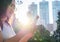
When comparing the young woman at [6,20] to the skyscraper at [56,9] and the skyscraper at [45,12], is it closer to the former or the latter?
the skyscraper at [45,12]

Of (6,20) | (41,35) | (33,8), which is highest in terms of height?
(33,8)

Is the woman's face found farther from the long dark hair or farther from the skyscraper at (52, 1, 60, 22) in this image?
the skyscraper at (52, 1, 60, 22)

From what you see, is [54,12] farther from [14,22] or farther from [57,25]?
[14,22]

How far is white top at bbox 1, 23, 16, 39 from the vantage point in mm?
2025

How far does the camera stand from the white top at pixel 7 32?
6.64ft

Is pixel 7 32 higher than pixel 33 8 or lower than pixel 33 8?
lower

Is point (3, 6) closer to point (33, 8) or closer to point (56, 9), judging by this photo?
point (33, 8)

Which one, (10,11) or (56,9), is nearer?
(56,9)

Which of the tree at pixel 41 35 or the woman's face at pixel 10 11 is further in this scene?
the woman's face at pixel 10 11

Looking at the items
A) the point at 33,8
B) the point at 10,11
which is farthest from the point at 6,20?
the point at 33,8

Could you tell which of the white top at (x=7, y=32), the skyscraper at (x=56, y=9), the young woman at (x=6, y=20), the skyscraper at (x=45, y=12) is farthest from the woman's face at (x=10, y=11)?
the skyscraper at (x=56, y=9)

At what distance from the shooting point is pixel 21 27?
2002mm

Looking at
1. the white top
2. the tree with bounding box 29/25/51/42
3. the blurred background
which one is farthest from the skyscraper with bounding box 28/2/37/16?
the white top

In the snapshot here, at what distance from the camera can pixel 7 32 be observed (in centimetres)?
204
